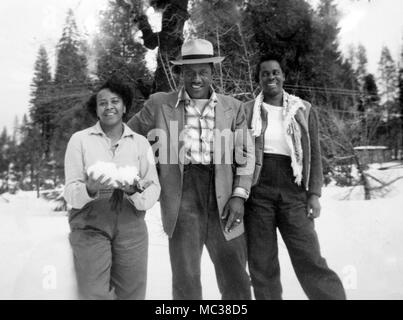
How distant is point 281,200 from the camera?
2621 mm

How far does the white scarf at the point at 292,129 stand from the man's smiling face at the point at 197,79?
0.41 meters

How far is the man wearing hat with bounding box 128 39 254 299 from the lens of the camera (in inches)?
96.0

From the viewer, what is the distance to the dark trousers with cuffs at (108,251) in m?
2.09

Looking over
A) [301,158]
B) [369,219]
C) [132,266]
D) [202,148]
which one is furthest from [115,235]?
[369,219]

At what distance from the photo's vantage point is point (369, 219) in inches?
206

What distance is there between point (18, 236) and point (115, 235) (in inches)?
148

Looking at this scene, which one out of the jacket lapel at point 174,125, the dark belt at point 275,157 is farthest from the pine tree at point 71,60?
the dark belt at point 275,157

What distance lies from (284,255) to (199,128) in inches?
107

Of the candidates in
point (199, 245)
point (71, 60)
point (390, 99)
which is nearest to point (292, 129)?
point (199, 245)

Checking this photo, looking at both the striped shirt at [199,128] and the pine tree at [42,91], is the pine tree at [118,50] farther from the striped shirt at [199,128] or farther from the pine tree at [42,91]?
the striped shirt at [199,128]

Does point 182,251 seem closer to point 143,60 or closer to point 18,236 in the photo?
point 18,236

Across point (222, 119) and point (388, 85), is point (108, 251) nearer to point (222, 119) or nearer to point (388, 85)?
point (222, 119)

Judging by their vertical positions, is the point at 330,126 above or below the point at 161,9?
below

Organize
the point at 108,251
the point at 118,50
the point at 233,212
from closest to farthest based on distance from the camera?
the point at 108,251 → the point at 233,212 → the point at 118,50
